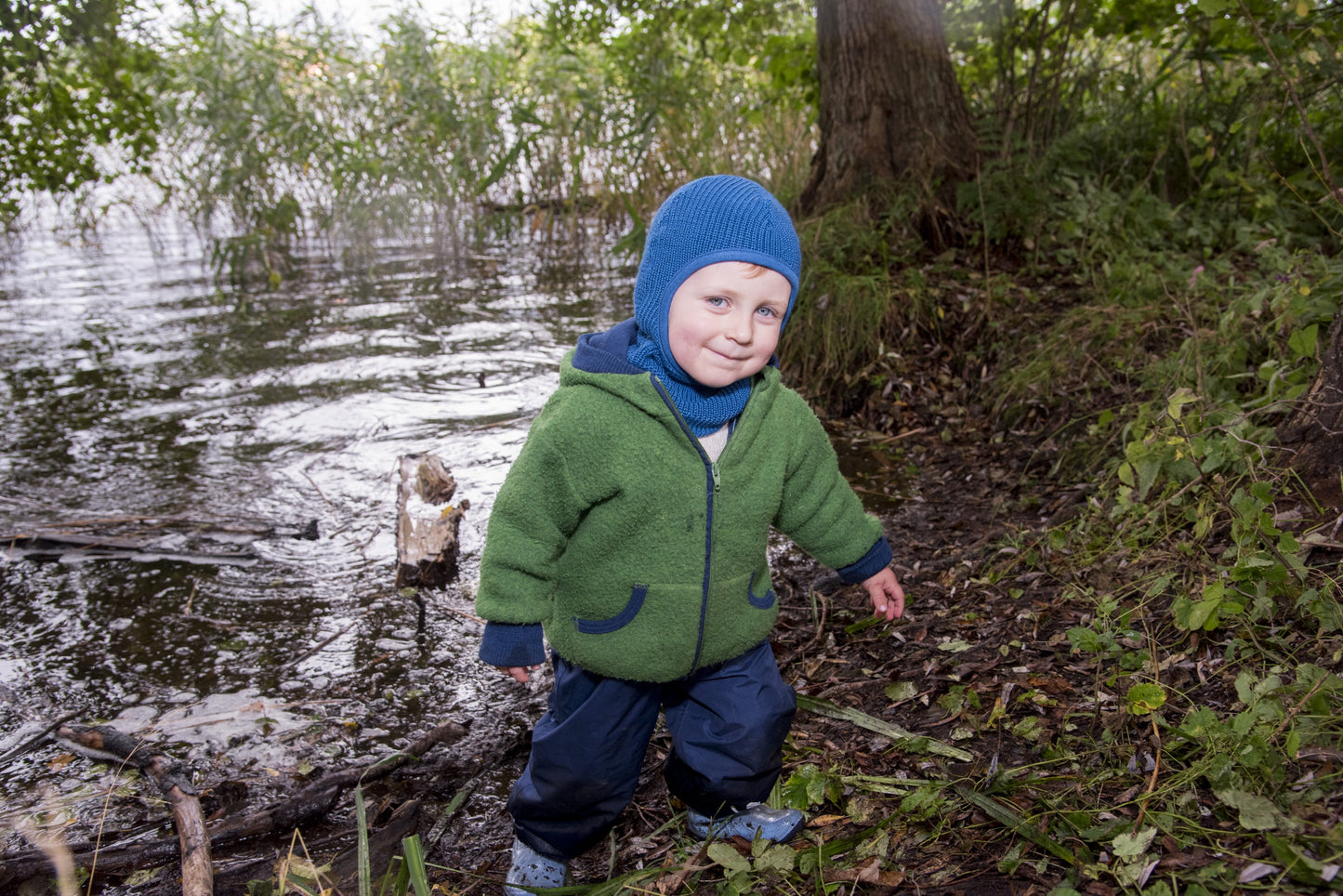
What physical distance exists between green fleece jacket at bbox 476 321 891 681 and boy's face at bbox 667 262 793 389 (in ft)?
0.38

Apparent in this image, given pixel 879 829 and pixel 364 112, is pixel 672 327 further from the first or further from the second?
pixel 364 112

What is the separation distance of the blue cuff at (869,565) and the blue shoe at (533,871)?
979 millimetres

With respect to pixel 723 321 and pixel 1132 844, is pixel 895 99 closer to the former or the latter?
pixel 723 321

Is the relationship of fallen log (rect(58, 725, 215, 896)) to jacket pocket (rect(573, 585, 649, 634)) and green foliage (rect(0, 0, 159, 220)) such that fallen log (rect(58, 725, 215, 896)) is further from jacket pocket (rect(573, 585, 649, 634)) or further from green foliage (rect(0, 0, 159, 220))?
green foliage (rect(0, 0, 159, 220))

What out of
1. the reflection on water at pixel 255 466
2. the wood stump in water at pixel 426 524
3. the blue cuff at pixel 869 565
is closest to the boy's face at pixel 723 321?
the blue cuff at pixel 869 565

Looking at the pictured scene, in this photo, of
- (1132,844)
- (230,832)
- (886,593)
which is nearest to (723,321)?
(886,593)

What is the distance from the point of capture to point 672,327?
208 cm

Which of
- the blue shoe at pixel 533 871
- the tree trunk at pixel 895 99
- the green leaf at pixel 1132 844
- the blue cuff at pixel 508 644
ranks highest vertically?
the tree trunk at pixel 895 99

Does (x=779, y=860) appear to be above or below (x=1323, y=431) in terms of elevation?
below

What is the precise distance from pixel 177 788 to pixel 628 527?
136cm

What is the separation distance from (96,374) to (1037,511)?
6.08 meters

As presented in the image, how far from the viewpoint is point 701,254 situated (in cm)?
204

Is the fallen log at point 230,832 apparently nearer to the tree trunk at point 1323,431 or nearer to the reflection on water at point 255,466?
the reflection on water at point 255,466

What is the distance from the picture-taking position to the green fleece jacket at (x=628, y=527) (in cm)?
207
